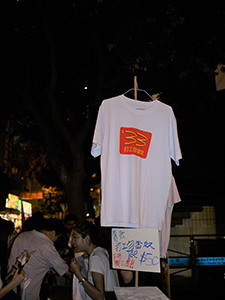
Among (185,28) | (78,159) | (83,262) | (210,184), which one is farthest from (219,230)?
(83,262)

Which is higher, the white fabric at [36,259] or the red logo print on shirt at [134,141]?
the red logo print on shirt at [134,141]

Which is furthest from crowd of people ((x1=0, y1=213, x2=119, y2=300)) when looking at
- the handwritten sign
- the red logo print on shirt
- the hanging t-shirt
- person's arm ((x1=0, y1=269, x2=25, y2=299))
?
the red logo print on shirt

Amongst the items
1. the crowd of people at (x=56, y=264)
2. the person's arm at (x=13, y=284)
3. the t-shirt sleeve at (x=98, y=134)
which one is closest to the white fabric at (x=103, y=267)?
the crowd of people at (x=56, y=264)

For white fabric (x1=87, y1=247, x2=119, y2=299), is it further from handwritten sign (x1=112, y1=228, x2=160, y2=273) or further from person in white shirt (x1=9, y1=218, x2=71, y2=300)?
person in white shirt (x1=9, y1=218, x2=71, y2=300)

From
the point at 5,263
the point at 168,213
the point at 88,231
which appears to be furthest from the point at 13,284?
the point at 168,213

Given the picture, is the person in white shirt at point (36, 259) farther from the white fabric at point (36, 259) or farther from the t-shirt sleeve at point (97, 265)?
the t-shirt sleeve at point (97, 265)

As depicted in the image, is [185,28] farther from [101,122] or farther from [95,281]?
[95,281]

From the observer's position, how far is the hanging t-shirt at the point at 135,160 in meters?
3.42

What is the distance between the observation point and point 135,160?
11.6ft

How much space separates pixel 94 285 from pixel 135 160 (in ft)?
4.34

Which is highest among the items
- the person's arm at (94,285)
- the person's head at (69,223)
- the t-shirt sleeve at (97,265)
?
the person's head at (69,223)

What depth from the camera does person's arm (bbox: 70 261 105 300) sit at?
308 centimetres

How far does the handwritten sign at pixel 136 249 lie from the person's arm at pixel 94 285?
193 millimetres

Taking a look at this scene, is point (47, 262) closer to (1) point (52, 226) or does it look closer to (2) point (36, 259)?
(2) point (36, 259)
